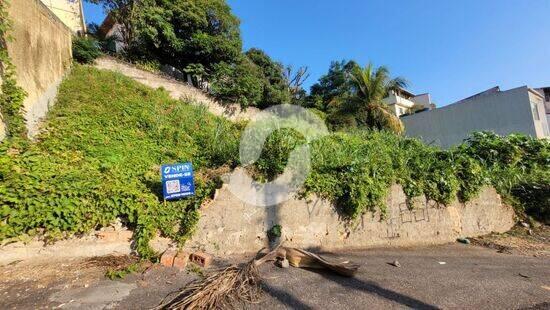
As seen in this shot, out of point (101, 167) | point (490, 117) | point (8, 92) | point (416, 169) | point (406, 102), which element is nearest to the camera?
point (101, 167)

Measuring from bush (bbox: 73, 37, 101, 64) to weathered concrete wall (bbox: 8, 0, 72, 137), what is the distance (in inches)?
87.1

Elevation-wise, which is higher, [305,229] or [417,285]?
[305,229]

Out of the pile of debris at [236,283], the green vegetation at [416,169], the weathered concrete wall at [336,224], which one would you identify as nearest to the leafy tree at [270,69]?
the green vegetation at [416,169]

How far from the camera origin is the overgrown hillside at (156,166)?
3471mm

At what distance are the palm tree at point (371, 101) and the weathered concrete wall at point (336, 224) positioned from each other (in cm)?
824

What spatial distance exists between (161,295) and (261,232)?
6.10 ft

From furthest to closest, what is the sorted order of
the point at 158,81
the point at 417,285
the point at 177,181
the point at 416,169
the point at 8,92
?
the point at 158,81 < the point at 416,169 < the point at 8,92 < the point at 177,181 < the point at 417,285

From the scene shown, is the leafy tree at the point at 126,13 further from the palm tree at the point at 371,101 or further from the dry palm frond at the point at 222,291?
the dry palm frond at the point at 222,291

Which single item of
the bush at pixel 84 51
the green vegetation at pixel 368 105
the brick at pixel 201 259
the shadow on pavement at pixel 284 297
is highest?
the bush at pixel 84 51

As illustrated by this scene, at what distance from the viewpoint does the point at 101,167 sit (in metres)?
4.46

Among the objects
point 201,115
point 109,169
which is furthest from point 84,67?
point 109,169

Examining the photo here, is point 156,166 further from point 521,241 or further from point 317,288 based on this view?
point 521,241

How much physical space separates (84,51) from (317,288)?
38.8ft

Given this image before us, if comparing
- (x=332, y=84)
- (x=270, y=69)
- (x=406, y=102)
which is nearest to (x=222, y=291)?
(x=270, y=69)
